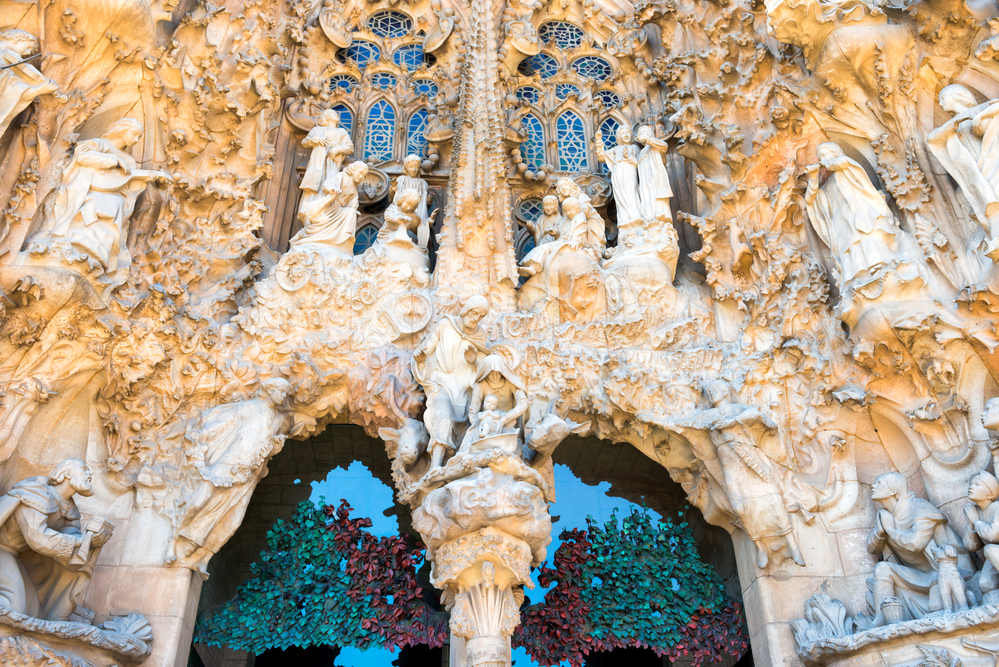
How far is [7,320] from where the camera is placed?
20.4 feet

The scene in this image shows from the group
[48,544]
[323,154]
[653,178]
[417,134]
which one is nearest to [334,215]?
[323,154]

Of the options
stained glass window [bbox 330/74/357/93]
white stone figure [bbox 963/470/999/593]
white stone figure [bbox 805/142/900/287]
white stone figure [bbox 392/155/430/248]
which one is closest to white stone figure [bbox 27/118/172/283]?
white stone figure [bbox 392/155/430/248]

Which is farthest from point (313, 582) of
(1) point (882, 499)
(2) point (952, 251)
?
(2) point (952, 251)

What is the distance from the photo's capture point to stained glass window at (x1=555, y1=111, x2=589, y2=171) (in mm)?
9734

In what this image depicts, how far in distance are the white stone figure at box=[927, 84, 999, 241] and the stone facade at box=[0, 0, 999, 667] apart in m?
0.04

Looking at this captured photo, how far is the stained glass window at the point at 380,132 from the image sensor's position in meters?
9.64

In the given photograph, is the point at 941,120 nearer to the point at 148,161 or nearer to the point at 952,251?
the point at 952,251

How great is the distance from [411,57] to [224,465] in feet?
20.1

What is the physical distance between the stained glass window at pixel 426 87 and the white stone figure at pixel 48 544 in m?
6.11

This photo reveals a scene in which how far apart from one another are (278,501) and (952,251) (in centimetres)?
673

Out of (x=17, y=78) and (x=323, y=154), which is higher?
(x=323, y=154)

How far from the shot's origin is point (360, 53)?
10.5 meters

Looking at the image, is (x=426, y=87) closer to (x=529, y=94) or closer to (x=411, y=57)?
(x=411, y=57)

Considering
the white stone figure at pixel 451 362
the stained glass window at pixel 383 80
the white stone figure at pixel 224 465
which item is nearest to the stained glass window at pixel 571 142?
the stained glass window at pixel 383 80
